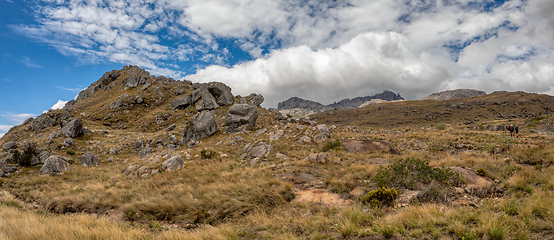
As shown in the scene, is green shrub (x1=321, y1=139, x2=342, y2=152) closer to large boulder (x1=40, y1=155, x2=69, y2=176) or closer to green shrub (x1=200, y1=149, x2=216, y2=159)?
green shrub (x1=200, y1=149, x2=216, y2=159)

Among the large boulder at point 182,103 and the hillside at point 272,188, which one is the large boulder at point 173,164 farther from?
the large boulder at point 182,103

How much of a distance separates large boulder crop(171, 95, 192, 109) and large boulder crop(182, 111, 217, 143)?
19.9m

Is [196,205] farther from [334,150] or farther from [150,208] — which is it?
[334,150]

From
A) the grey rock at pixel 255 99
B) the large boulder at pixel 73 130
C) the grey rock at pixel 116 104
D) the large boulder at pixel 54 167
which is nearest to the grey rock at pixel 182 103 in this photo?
the grey rock at pixel 116 104

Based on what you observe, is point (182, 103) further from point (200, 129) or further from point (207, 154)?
point (207, 154)

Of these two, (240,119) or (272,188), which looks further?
(240,119)

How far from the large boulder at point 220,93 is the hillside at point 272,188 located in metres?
14.1

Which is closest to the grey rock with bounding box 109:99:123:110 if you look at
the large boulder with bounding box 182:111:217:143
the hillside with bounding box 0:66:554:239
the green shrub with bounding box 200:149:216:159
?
the hillside with bounding box 0:66:554:239

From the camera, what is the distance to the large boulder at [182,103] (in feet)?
160

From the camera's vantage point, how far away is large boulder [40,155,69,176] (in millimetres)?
19875

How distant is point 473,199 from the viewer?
27.0 ft

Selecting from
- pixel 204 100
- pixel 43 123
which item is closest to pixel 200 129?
pixel 204 100

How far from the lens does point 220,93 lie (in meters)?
46.3

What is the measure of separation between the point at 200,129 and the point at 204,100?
56.6ft
